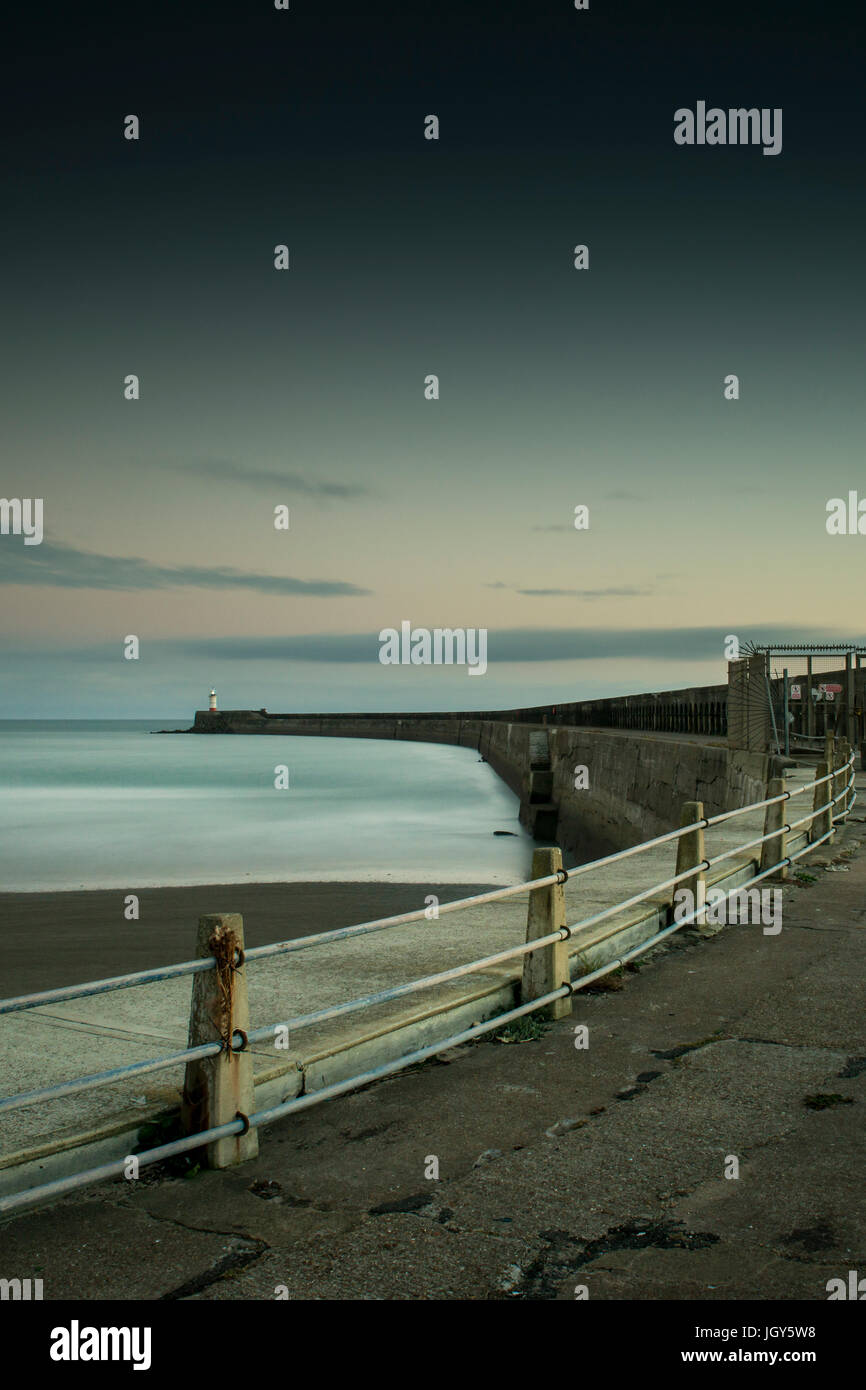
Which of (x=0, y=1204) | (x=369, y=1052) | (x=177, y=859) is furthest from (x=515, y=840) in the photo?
(x=0, y=1204)

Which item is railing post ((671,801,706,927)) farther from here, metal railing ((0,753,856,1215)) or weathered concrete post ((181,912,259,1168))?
weathered concrete post ((181,912,259,1168))

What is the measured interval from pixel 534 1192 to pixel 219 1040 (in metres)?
1.35

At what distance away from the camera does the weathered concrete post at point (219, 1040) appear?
4.01 metres

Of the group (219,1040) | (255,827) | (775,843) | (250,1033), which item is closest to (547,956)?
(250,1033)

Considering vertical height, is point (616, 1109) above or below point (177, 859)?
above

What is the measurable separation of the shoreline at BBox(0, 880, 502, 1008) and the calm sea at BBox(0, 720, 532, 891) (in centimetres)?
210

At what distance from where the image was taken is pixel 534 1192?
12.6 ft

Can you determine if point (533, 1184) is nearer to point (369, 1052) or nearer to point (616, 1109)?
point (616, 1109)

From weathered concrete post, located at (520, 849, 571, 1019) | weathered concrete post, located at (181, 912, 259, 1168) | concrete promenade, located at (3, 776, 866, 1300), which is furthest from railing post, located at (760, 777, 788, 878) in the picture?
weathered concrete post, located at (181, 912, 259, 1168)

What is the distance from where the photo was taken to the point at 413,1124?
451cm

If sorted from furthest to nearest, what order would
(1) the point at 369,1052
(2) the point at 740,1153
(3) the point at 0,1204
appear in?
(1) the point at 369,1052, (2) the point at 740,1153, (3) the point at 0,1204

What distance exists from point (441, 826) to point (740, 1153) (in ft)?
94.0

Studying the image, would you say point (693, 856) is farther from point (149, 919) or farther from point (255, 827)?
point (255, 827)
